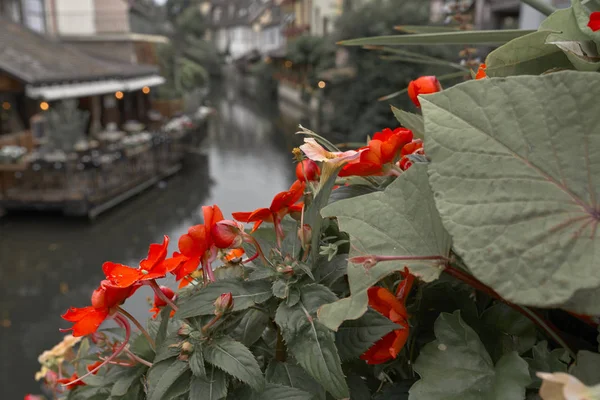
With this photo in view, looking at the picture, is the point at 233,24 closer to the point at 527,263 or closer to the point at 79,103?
the point at 79,103

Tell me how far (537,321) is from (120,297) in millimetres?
432

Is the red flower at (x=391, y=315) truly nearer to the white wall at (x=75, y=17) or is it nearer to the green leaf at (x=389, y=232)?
the green leaf at (x=389, y=232)

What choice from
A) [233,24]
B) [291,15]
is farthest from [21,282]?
[233,24]

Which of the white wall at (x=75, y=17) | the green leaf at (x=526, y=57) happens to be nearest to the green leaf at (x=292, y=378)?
the green leaf at (x=526, y=57)

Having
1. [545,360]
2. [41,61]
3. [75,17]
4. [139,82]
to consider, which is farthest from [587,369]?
[75,17]

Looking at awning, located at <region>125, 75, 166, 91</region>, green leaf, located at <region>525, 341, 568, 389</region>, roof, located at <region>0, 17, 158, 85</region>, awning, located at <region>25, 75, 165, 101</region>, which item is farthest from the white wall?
green leaf, located at <region>525, 341, 568, 389</region>

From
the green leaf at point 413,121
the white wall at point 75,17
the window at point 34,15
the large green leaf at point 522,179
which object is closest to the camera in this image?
the large green leaf at point 522,179

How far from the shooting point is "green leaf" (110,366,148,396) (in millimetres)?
639

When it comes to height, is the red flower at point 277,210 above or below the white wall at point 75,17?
below

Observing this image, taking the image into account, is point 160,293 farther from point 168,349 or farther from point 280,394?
point 280,394

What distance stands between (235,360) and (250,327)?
0.08 meters

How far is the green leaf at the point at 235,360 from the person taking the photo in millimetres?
530

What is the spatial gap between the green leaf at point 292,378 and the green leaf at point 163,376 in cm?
9

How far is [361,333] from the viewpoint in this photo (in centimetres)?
56
